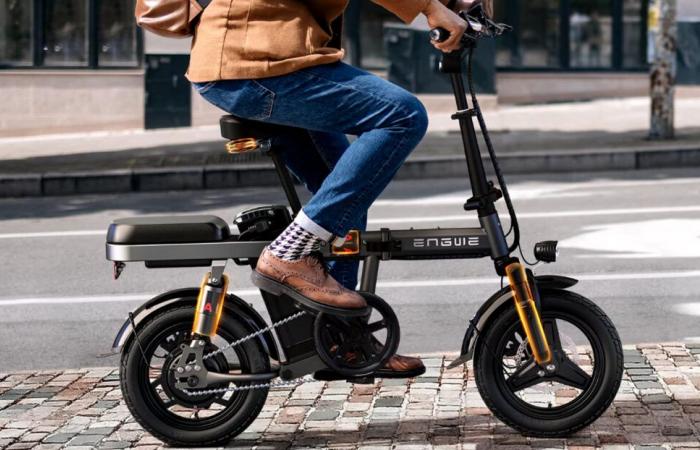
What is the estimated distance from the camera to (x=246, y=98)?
465cm

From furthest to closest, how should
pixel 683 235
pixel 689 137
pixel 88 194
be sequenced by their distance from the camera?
pixel 689 137 → pixel 88 194 → pixel 683 235

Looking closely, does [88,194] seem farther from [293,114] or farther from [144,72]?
[293,114]

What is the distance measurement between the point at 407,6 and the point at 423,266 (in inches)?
189

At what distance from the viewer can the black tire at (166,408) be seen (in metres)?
4.86

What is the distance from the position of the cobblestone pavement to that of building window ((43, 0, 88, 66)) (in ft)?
49.9

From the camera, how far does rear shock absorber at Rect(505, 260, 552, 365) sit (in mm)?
4855

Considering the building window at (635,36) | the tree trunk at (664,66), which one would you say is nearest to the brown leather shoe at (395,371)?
the tree trunk at (664,66)

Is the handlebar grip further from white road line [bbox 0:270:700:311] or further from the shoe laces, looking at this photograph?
white road line [bbox 0:270:700:311]

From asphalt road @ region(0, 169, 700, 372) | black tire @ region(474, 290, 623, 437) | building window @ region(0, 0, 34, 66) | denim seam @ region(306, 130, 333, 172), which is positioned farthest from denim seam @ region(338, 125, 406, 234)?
building window @ region(0, 0, 34, 66)

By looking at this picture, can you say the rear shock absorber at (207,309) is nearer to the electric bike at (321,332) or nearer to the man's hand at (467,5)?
the electric bike at (321,332)

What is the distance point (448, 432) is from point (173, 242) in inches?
42.7

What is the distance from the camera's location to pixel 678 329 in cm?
728

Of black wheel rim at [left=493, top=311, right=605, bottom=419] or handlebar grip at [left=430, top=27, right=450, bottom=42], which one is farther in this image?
black wheel rim at [left=493, top=311, right=605, bottom=419]

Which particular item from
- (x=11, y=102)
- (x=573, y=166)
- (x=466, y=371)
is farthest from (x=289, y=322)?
(x=11, y=102)
